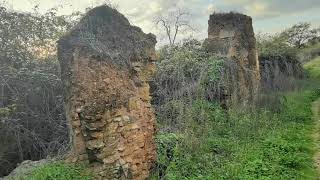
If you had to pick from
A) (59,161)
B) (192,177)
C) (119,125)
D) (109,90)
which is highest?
(109,90)

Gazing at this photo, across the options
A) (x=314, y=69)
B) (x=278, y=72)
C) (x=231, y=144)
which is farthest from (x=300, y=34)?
(x=231, y=144)

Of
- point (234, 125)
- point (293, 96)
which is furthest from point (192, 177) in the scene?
point (293, 96)

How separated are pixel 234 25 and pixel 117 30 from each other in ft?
35.7

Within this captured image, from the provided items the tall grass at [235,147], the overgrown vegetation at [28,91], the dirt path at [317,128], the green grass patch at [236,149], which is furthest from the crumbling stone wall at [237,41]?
the overgrown vegetation at [28,91]

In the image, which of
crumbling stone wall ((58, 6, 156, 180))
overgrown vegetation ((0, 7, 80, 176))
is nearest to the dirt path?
crumbling stone wall ((58, 6, 156, 180))

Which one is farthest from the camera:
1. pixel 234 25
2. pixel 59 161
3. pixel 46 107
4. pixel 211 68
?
pixel 234 25

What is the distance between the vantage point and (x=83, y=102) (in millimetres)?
7621

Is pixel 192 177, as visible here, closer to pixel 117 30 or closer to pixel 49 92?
pixel 117 30

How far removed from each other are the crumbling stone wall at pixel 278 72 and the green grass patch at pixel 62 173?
522 inches

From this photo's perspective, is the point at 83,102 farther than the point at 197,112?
No

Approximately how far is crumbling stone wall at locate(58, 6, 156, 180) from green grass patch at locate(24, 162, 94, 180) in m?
0.18

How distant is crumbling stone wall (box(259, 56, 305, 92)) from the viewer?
72.4ft

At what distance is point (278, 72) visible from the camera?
78.5ft

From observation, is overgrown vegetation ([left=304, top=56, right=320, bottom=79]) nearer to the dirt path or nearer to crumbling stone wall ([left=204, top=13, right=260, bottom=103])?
the dirt path
